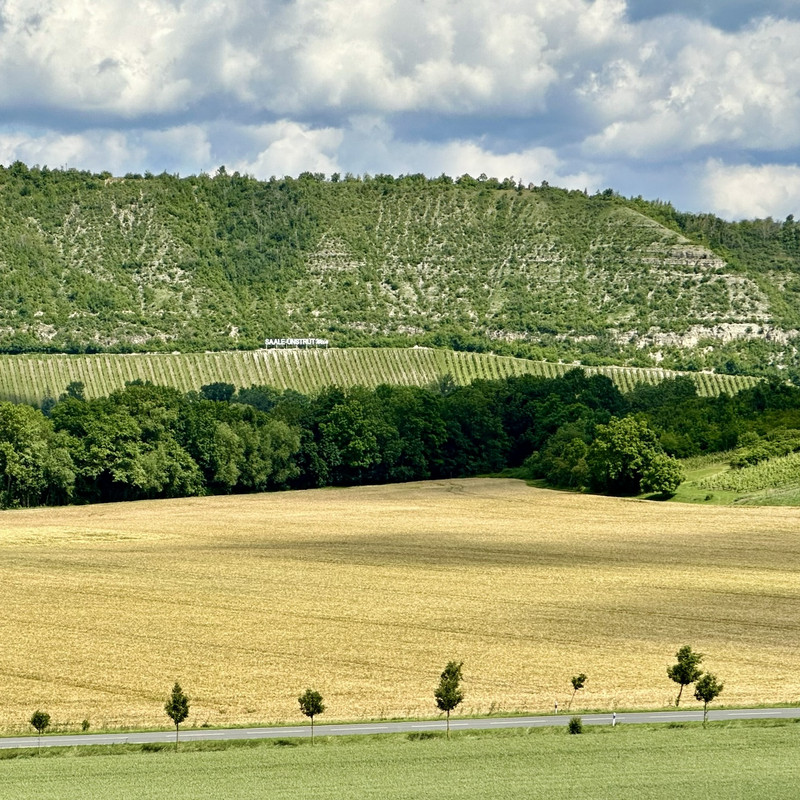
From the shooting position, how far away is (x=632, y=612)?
70625 mm

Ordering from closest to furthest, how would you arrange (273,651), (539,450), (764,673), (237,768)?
(237,768) < (764,673) < (273,651) < (539,450)

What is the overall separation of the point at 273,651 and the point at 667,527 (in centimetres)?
5457

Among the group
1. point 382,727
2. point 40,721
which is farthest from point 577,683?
point 40,721

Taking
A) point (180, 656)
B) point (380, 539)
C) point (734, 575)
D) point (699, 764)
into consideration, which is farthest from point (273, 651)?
point (380, 539)

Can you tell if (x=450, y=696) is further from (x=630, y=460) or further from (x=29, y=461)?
(x=630, y=460)

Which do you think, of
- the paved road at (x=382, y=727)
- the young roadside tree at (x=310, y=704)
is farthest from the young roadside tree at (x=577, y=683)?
the young roadside tree at (x=310, y=704)

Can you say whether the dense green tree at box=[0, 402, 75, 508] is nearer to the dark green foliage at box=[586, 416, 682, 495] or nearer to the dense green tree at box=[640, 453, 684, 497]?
the dark green foliage at box=[586, 416, 682, 495]

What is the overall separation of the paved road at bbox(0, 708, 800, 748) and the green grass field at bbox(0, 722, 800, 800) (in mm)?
1213

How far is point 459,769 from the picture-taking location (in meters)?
42.2

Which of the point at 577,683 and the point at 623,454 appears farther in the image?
the point at 623,454

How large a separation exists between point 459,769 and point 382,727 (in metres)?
5.88

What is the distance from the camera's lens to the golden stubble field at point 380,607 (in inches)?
2073

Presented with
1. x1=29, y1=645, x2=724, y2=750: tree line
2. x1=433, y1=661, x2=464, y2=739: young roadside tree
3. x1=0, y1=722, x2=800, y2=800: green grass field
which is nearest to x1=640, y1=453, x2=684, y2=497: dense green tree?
x1=29, y1=645, x2=724, y2=750: tree line

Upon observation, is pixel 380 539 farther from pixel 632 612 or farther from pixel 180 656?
pixel 180 656
